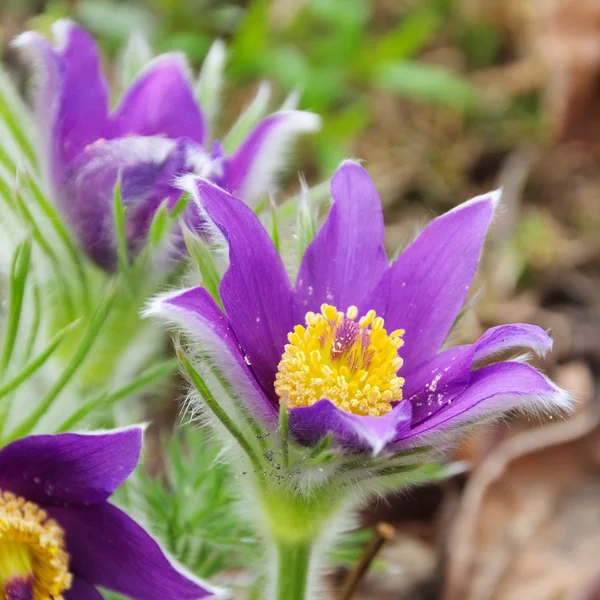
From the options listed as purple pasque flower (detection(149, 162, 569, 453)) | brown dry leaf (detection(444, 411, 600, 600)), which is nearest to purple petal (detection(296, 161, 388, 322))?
purple pasque flower (detection(149, 162, 569, 453))

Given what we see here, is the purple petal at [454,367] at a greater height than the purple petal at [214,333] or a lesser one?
lesser

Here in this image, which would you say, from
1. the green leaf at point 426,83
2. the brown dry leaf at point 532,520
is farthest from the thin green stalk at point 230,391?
the green leaf at point 426,83

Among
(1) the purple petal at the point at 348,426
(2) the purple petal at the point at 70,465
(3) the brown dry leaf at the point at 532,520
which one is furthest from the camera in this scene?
(3) the brown dry leaf at the point at 532,520

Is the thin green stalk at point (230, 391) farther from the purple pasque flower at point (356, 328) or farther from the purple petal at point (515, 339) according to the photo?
the purple petal at point (515, 339)

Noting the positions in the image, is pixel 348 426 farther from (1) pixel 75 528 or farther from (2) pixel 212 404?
(1) pixel 75 528

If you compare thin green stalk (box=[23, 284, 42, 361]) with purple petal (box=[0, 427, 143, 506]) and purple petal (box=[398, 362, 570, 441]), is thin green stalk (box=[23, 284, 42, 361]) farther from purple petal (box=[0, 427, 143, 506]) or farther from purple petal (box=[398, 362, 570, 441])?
purple petal (box=[398, 362, 570, 441])

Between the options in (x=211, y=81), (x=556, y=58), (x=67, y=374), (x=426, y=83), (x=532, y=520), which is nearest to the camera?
(x=67, y=374)

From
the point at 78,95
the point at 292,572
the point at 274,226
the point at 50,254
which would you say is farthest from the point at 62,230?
the point at 292,572
